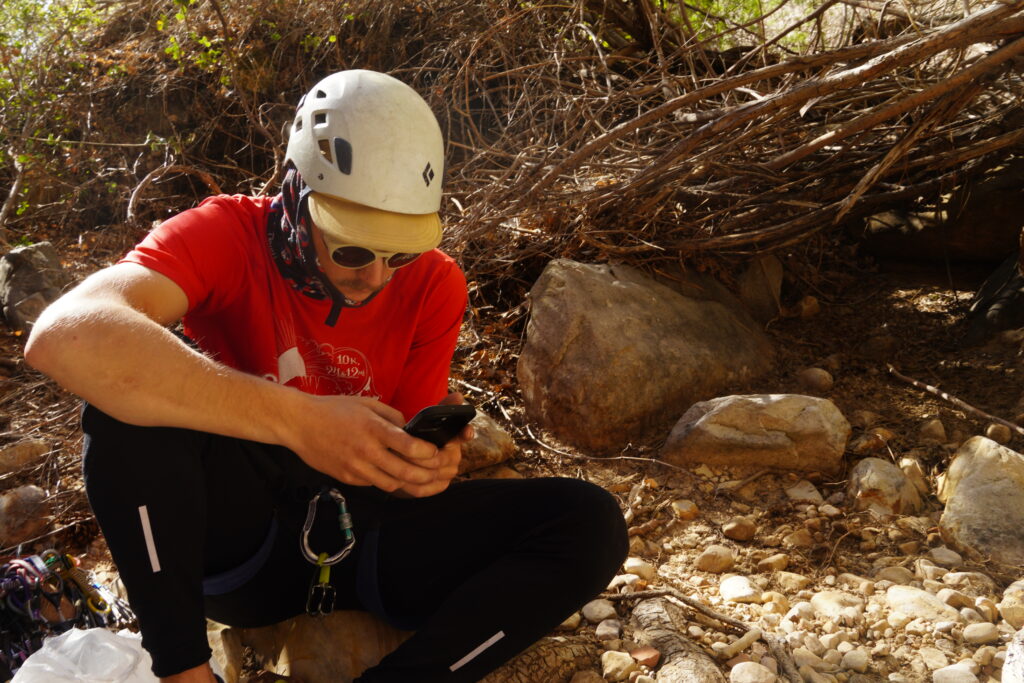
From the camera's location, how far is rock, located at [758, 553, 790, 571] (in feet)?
8.27

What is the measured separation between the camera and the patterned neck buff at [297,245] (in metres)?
1.86

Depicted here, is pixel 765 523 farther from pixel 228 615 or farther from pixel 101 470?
pixel 101 470

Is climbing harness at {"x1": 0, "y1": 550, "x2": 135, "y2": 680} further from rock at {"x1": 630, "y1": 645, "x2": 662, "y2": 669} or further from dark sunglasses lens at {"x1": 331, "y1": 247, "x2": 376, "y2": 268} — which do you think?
rock at {"x1": 630, "y1": 645, "x2": 662, "y2": 669}

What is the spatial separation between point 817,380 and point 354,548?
7.38 feet

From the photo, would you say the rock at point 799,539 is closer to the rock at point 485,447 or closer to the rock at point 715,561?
the rock at point 715,561

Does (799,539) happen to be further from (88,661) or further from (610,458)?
(88,661)

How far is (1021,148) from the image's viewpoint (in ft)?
12.0

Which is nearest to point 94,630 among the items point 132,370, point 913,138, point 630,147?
point 132,370

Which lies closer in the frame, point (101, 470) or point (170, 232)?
point (101, 470)

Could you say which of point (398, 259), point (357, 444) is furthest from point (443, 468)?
point (398, 259)

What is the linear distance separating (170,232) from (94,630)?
2.97ft

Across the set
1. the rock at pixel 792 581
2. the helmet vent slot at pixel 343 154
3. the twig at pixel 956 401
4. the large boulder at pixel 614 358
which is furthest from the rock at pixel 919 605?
the helmet vent slot at pixel 343 154

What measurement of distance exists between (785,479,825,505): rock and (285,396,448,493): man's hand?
64.4 inches

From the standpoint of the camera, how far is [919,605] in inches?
87.2
